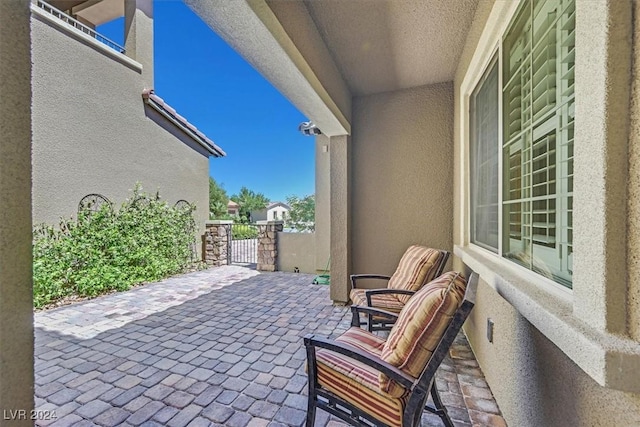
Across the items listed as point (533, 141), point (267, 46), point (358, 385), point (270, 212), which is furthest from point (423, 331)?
point (270, 212)

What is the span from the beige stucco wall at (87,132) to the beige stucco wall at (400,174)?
211 inches

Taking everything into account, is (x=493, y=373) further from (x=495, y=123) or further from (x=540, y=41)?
(x=540, y=41)

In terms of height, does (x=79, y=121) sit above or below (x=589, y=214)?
above

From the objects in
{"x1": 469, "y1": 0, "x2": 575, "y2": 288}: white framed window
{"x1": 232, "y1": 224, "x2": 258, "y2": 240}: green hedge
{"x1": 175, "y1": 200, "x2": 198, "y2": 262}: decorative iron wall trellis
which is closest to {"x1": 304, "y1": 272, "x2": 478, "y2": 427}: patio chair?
{"x1": 469, "y1": 0, "x2": 575, "y2": 288}: white framed window

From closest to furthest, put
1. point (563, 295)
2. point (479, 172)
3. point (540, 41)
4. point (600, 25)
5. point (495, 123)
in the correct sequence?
point (600, 25)
point (563, 295)
point (540, 41)
point (495, 123)
point (479, 172)

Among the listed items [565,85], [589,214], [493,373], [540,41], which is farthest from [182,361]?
[540,41]

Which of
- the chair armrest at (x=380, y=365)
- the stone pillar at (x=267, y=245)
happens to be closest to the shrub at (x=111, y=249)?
the stone pillar at (x=267, y=245)

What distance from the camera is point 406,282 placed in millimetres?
3176

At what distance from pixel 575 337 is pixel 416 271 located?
229 cm

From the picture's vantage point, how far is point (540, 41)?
156 cm

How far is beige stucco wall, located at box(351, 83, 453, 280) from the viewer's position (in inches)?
156

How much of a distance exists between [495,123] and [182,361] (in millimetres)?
3719

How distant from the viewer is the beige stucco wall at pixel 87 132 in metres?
4.81

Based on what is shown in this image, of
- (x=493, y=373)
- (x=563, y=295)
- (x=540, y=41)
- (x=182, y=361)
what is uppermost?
(x=540, y=41)
